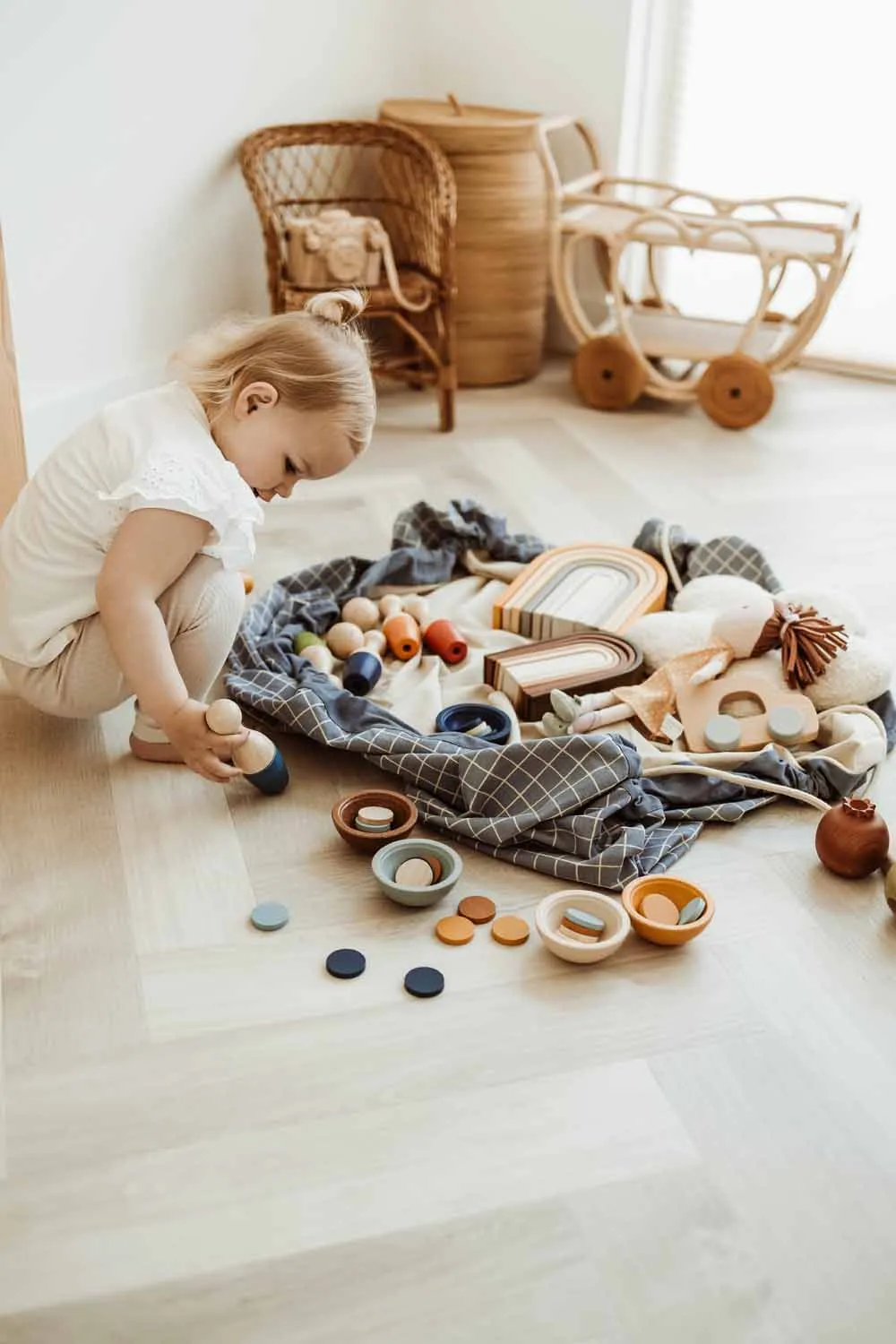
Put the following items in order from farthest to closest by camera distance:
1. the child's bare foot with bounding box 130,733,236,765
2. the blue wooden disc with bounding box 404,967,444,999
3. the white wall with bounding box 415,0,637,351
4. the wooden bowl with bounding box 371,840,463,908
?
the white wall with bounding box 415,0,637,351, the child's bare foot with bounding box 130,733,236,765, the wooden bowl with bounding box 371,840,463,908, the blue wooden disc with bounding box 404,967,444,999

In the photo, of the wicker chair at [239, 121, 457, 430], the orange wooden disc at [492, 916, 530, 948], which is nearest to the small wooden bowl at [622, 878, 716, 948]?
the orange wooden disc at [492, 916, 530, 948]

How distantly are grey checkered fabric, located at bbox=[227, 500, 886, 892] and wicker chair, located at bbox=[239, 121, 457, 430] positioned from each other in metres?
1.24

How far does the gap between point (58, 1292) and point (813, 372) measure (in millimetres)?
2916

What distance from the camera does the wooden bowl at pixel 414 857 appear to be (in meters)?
1.47

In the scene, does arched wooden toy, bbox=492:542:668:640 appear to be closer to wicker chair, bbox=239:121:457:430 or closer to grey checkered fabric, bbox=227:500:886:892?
grey checkered fabric, bbox=227:500:886:892

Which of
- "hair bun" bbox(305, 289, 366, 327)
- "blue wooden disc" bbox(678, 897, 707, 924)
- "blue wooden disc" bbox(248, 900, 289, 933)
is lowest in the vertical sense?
"blue wooden disc" bbox(248, 900, 289, 933)

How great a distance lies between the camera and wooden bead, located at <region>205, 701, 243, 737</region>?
1.53m

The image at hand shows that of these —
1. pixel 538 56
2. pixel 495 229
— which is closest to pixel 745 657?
pixel 495 229

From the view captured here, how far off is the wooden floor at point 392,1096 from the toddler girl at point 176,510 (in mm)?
172

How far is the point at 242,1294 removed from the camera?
3.48 feet

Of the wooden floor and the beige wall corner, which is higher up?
the beige wall corner

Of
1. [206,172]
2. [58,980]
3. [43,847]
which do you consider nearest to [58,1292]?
[58,980]

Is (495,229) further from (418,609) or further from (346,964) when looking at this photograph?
(346,964)

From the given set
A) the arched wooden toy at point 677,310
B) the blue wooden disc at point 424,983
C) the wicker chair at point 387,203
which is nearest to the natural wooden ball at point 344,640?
the blue wooden disc at point 424,983
